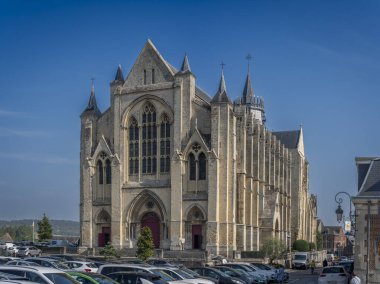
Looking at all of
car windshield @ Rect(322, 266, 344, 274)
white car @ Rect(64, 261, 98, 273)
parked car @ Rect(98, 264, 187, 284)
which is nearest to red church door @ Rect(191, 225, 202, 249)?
car windshield @ Rect(322, 266, 344, 274)

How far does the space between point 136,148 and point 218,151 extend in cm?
868

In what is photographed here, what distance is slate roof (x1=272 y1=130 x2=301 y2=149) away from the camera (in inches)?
3674

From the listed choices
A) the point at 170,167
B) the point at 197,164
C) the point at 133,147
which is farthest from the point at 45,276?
the point at 133,147

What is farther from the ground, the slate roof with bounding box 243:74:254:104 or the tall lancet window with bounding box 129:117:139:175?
Answer: the slate roof with bounding box 243:74:254:104

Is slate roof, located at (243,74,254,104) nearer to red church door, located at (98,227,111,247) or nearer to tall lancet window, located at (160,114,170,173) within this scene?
tall lancet window, located at (160,114,170,173)

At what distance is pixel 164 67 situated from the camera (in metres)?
60.3

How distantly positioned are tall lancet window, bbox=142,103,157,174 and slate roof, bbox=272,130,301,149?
36.7 meters

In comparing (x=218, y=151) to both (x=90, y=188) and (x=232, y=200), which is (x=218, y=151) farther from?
(x=90, y=188)

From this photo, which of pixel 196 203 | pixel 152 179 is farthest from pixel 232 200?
pixel 152 179

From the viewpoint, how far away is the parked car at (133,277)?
22062mm

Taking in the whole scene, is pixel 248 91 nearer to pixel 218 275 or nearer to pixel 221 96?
pixel 221 96

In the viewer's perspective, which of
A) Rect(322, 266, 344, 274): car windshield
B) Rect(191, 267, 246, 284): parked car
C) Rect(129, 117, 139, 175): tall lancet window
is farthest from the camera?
Rect(129, 117, 139, 175): tall lancet window

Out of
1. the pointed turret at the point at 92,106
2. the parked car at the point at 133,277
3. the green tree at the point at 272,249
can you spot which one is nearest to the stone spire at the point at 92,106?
the pointed turret at the point at 92,106

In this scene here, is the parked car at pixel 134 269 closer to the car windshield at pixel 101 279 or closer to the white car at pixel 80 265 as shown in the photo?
the car windshield at pixel 101 279
